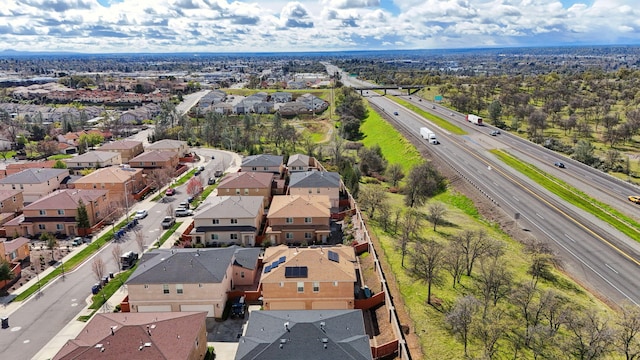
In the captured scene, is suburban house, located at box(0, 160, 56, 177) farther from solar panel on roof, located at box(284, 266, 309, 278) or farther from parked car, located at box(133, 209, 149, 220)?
solar panel on roof, located at box(284, 266, 309, 278)

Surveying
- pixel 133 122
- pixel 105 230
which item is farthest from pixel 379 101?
pixel 105 230

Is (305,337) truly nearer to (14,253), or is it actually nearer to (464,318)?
(464,318)

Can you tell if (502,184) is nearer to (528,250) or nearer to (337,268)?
(528,250)

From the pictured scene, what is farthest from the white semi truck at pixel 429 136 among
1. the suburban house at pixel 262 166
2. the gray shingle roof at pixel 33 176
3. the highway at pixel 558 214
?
the gray shingle roof at pixel 33 176

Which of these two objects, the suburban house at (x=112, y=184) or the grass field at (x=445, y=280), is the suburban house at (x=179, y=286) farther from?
the suburban house at (x=112, y=184)

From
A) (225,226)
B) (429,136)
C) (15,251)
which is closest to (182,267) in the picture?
(225,226)

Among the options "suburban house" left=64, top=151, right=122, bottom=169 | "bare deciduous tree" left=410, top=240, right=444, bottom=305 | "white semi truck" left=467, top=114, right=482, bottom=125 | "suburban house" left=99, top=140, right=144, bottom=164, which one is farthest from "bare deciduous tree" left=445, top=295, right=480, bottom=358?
"white semi truck" left=467, top=114, right=482, bottom=125
